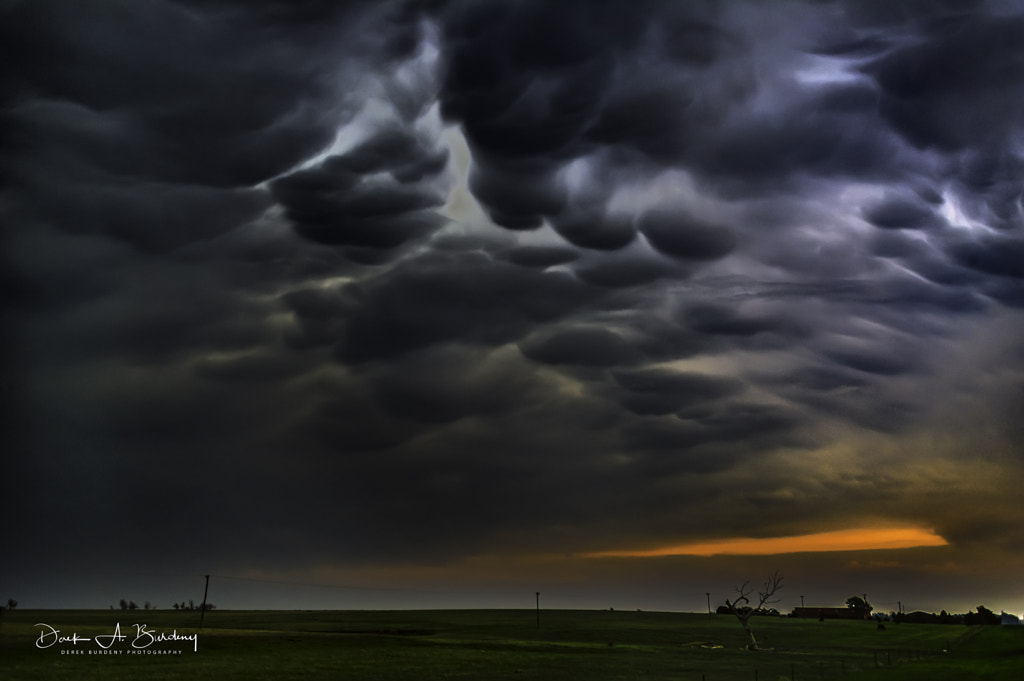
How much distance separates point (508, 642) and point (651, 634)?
147 ft

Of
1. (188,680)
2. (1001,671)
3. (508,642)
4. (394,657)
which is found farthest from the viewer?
(508,642)

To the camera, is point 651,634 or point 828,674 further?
point 651,634

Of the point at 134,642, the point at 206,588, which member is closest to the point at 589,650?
the point at 134,642

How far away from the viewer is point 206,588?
15338 cm

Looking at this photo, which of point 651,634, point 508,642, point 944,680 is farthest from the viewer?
point 651,634

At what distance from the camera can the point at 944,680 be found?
→ 65.9 meters

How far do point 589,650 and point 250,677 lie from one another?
174 feet

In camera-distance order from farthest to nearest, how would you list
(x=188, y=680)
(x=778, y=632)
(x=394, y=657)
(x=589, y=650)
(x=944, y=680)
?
(x=778, y=632)
(x=589, y=650)
(x=394, y=657)
(x=944, y=680)
(x=188, y=680)

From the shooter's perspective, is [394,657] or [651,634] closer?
[394,657]

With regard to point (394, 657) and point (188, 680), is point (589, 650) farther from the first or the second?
point (188, 680)

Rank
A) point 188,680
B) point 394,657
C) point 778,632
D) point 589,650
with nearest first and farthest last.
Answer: point 188,680 → point 394,657 → point 589,650 → point 778,632

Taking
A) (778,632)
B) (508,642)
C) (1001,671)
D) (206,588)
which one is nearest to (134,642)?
(508,642)

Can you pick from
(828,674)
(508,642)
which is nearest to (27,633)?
(508,642)

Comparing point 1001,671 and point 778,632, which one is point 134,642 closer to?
point 1001,671
